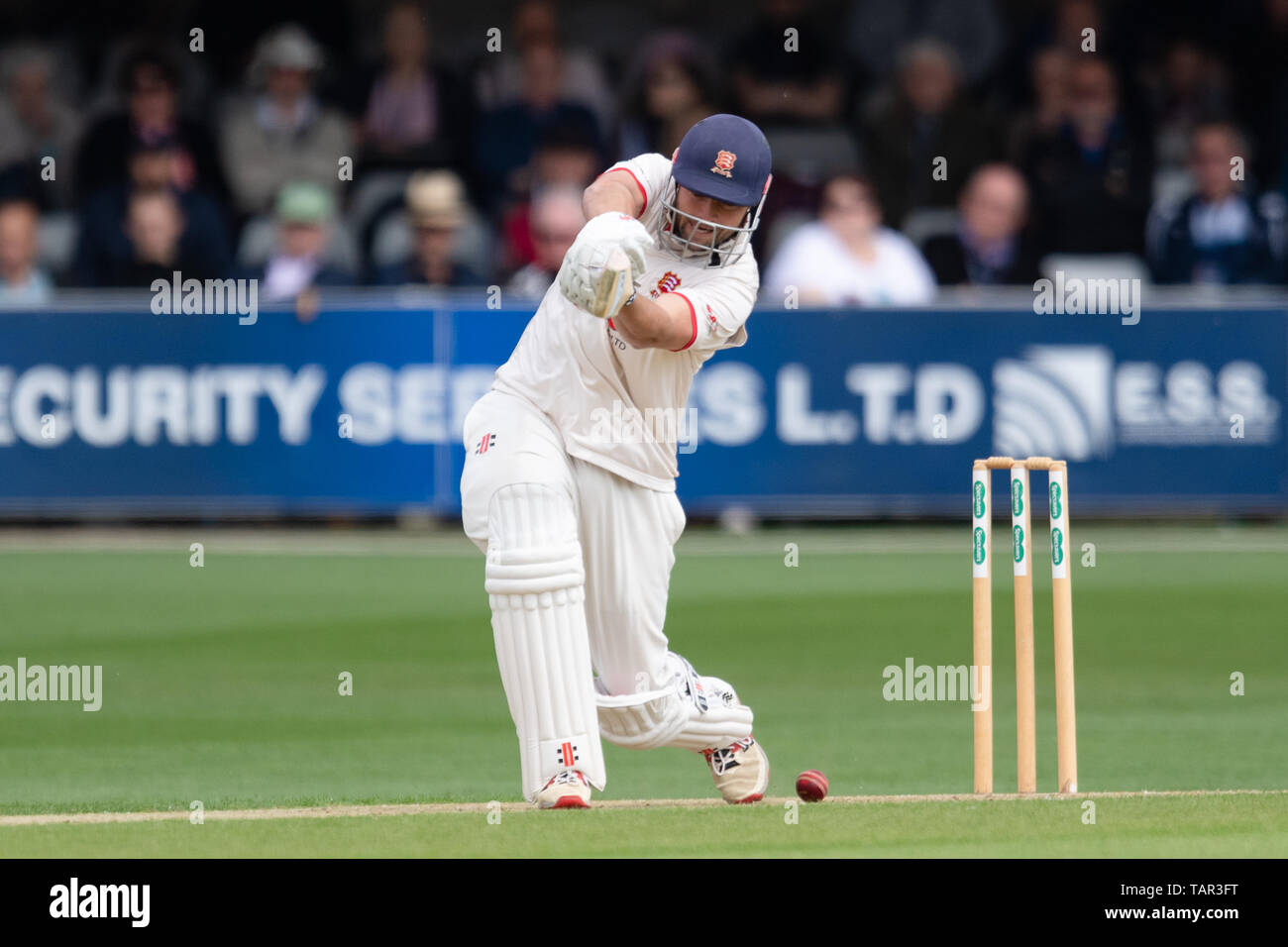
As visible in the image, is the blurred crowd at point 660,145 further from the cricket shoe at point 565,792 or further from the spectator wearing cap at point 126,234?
the cricket shoe at point 565,792

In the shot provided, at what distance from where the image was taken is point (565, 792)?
23.6 ft

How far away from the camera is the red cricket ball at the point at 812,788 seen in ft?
25.3

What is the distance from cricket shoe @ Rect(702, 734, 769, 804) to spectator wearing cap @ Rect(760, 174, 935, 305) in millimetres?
8260

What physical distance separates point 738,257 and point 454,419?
804cm

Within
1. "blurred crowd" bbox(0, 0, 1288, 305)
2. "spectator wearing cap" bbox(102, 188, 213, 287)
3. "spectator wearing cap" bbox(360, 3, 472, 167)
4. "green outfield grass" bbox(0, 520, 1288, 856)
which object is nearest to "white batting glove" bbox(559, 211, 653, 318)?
"green outfield grass" bbox(0, 520, 1288, 856)

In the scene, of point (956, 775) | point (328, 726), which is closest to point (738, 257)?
point (956, 775)

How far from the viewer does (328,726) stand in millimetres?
9945

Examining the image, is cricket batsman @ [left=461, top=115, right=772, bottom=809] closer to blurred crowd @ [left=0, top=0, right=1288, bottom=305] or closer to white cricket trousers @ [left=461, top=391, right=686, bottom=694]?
white cricket trousers @ [left=461, top=391, right=686, bottom=694]

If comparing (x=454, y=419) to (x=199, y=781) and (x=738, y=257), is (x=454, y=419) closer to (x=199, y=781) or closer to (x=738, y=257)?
(x=199, y=781)

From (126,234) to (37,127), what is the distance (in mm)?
2796

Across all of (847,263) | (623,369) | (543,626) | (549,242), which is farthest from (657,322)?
(847,263)

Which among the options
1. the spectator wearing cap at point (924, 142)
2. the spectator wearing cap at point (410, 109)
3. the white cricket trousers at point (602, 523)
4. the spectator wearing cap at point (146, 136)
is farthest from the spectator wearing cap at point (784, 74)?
the white cricket trousers at point (602, 523)

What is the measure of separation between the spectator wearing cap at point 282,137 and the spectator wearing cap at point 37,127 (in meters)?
1.42

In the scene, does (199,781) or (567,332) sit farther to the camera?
(199,781)
